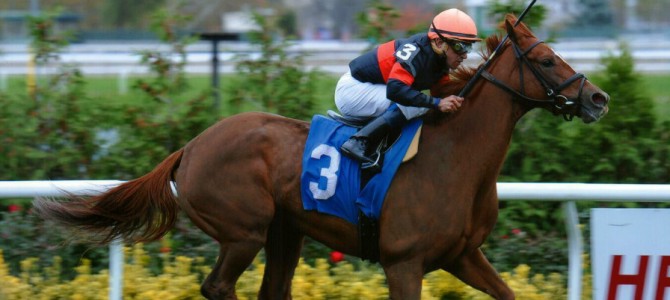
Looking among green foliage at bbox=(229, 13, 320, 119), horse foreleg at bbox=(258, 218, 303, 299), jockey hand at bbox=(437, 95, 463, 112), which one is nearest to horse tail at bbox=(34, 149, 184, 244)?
horse foreleg at bbox=(258, 218, 303, 299)

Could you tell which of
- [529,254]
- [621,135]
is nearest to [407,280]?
[529,254]

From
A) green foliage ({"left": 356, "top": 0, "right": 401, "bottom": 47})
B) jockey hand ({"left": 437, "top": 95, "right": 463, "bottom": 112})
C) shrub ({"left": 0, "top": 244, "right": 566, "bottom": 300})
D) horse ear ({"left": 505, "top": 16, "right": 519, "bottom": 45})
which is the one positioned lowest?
shrub ({"left": 0, "top": 244, "right": 566, "bottom": 300})

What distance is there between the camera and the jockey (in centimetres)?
427

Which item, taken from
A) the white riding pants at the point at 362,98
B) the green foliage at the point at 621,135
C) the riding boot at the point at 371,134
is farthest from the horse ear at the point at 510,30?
the green foliage at the point at 621,135

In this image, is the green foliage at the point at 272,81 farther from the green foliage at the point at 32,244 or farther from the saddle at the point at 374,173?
the saddle at the point at 374,173

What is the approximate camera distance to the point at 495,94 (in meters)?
4.42

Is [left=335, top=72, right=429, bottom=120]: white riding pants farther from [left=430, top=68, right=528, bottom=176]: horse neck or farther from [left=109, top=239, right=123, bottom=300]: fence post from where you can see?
[left=109, top=239, right=123, bottom=300]: fence post

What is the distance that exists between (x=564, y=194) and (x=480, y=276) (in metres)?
0.64

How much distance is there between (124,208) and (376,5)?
2877 mm

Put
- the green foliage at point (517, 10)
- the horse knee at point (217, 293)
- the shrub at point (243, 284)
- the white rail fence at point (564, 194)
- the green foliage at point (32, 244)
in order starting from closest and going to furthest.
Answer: the horse knee at point (217, 293) → the white rail fence at point (564, 194) → the shrub at point (243, 284) → the green foliage at point (32, 244) → the green foliage at point (517, 10)

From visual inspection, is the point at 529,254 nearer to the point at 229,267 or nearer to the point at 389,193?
the point at 389,193

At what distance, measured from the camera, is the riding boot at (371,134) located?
4.37 metres

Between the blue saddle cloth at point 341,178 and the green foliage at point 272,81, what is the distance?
214 centimetres

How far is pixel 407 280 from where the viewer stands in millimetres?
4293
